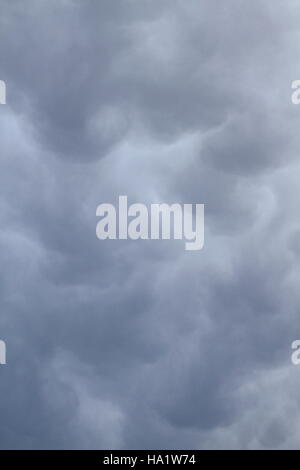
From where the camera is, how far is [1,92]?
130 metres
